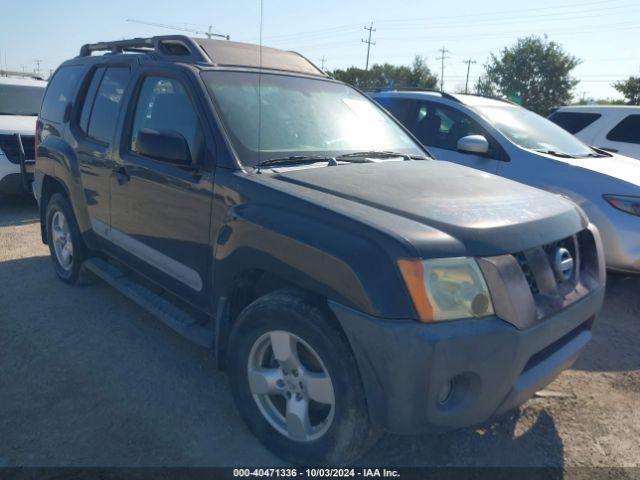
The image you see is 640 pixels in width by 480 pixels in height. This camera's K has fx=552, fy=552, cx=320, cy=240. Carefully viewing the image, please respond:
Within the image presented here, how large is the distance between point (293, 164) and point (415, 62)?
66.9 metres

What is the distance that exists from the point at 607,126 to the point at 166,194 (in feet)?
23.8

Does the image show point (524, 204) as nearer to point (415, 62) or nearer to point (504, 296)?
point (504, 296)

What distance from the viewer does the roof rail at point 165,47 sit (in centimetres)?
351

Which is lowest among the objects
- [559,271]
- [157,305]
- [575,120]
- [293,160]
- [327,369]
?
[157,305]

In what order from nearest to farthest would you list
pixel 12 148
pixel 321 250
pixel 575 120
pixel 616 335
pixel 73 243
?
pixel 321 250, pixel 616 335, pixel 73 243, pixel 12 148, pixel 575 120

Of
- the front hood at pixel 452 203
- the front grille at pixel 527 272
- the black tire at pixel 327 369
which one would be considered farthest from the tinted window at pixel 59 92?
the front grille at pixel 527 272

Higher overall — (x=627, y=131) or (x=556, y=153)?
(x=627, y=131)

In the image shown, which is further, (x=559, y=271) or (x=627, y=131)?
Answer: (x=627, y=131)

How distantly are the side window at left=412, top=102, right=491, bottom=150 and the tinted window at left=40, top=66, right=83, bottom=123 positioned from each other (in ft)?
11.9

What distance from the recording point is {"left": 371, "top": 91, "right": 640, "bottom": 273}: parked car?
4.77m

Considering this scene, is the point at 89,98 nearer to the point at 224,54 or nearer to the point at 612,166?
the point at 224,54

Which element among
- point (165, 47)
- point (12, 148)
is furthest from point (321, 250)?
point (12, 148)

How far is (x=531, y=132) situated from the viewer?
5.84 metres

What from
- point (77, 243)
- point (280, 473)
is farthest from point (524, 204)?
point (77, 243)
